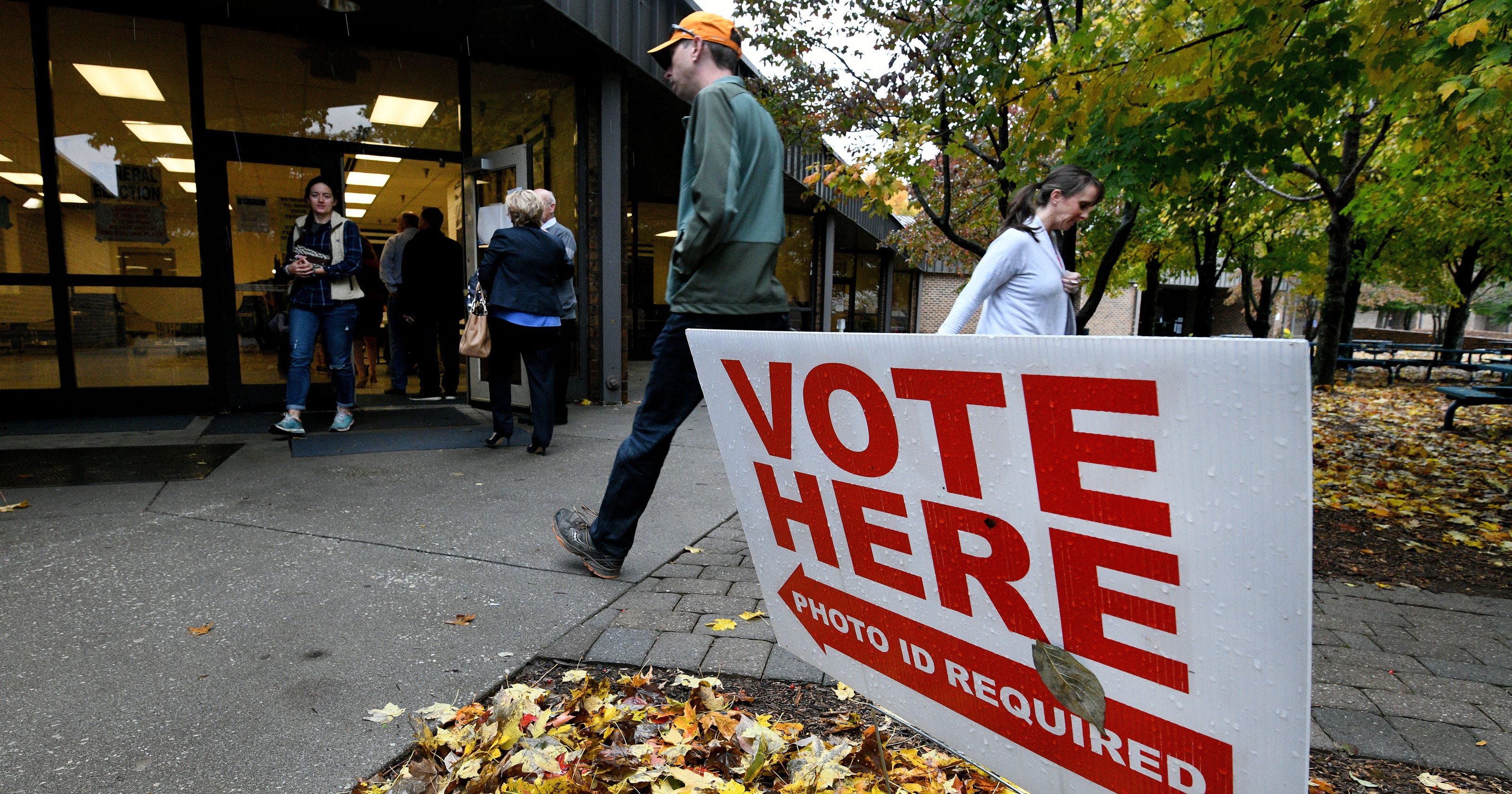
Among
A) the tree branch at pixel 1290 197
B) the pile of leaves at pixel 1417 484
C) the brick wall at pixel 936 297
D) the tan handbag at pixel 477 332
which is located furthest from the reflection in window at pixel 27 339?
the brick wall at pixel 936 297

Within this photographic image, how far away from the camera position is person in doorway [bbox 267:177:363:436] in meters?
5.87

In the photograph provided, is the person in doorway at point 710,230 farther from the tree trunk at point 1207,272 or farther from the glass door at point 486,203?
the tree trunk at point 1207,272

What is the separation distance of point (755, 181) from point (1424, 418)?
463 inches

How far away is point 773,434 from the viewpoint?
4.74 feet

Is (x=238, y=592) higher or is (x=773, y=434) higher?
(x=773, y=434)

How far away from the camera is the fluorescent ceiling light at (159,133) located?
269 inches

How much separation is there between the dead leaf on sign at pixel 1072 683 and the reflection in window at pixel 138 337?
8.01m

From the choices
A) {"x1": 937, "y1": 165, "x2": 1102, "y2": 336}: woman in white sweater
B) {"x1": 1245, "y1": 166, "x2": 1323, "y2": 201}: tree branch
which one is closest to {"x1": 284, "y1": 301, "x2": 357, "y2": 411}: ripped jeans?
{"x1": 937, "y1": 165, "x2": 1102, "y2": 336}: woman in white sweater

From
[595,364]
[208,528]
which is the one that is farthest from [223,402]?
[208,528]

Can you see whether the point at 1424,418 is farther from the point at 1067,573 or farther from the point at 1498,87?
the point at 1067,573

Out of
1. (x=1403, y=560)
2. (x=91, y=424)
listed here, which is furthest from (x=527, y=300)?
(x=1403, y=560)

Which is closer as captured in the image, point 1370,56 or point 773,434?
point 773,434

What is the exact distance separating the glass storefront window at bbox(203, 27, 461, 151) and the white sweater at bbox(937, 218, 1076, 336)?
20.9 feet

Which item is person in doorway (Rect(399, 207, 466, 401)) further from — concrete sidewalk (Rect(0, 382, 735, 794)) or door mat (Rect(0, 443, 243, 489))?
concrete sidewalk (Rect(0, 382, 735, 794))
